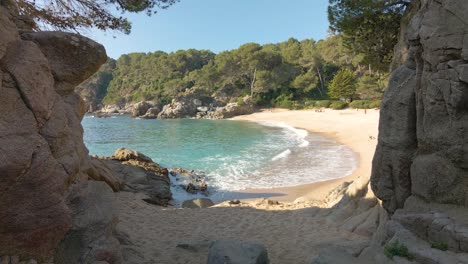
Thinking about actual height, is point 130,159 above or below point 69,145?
below

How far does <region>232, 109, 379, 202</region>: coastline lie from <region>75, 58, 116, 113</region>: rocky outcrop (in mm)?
67318

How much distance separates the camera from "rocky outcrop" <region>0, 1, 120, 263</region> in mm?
4438

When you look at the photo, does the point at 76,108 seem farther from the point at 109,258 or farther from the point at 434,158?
the point at 434,158

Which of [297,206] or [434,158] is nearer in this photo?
[434,158]

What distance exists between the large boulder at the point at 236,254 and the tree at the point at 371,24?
31.9 feet

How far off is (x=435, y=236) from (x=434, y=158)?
1294mm

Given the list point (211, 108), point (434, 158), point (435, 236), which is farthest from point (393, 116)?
point (211, 108)

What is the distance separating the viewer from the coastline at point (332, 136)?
14812mm

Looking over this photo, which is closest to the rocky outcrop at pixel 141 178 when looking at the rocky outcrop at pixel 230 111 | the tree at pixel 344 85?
the tree at pixel 344 85

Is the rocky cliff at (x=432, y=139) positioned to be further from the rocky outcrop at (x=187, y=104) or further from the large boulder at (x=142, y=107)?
the large boulder at (x=142, y=107)

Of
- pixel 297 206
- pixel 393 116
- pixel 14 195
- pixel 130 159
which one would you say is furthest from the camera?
pixel 130 159

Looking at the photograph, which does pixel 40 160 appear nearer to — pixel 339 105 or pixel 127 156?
pixel 127 156

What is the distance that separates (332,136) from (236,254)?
30.1m

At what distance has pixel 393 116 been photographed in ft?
21.0
